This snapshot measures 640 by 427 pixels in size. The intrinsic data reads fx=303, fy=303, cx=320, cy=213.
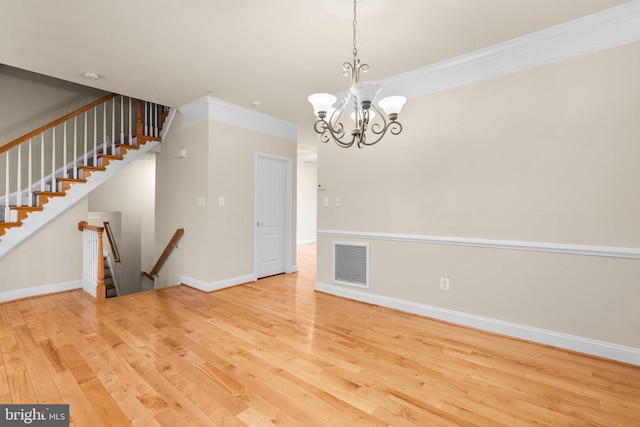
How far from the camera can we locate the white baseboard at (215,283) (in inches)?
161

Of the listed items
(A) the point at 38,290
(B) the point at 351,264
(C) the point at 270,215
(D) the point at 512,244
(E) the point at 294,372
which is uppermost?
(C) the point at 270,215

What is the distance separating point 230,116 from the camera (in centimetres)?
429

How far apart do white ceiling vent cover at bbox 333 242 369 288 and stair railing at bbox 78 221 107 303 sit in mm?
2823

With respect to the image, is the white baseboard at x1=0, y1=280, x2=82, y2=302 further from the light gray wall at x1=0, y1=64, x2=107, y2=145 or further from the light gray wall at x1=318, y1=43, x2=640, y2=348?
the light gray wall at x1=318, y1=43, x2=640, y2=348

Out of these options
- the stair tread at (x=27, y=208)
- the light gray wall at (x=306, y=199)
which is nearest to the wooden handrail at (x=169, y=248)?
the stair tread at (x=27, y=208)

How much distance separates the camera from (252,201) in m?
4.61

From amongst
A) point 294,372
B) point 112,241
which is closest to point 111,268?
point 112,241

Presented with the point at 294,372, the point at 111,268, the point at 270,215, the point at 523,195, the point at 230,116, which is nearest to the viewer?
the point at 294,372

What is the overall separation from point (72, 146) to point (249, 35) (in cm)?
391

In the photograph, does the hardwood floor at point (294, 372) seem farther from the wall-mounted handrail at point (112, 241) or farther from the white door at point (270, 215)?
the wall-mounted handrail at point (112, 241)

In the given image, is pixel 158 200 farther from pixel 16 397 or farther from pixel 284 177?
pixel 16 397

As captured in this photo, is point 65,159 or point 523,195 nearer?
point 523,195

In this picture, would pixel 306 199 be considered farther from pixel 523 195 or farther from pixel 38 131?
pixel 523 195

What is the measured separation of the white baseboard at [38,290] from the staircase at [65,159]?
504 mm
